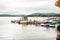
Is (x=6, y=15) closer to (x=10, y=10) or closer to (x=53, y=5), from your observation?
(x=10, y=10)

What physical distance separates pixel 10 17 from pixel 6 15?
0.05 meters

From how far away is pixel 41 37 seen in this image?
166cm

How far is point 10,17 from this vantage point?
1688 millimetres

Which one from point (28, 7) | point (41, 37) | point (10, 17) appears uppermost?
point (28, 7)

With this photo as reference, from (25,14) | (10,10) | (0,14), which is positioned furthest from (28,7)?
(0,14)

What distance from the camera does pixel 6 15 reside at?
168 centimetres

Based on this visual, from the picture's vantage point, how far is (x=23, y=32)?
1.67 metres

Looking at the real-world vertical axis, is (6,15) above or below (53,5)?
below

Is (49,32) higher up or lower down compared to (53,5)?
lower down

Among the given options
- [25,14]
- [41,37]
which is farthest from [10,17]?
[41,37]

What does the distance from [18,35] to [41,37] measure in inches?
9.2

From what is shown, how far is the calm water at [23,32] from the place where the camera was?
65.5 inches

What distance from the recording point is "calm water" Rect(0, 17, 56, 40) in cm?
166

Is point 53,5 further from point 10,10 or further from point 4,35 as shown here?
point 4,35
